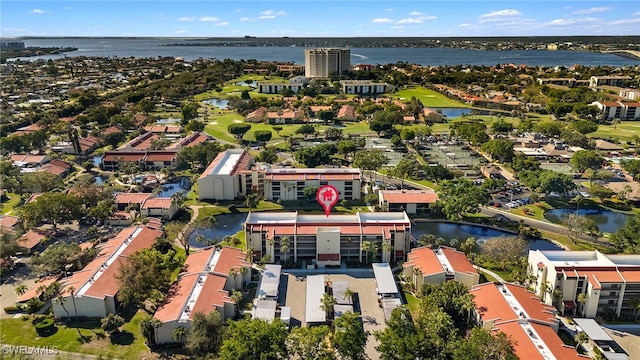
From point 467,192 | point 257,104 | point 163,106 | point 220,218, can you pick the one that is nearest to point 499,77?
point 257,104

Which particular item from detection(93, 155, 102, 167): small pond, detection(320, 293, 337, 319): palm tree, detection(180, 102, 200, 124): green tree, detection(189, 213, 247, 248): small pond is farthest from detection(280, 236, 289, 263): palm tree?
detection(180, 102, 200, 124): green tree

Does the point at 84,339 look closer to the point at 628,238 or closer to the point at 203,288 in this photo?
the point at 203,288

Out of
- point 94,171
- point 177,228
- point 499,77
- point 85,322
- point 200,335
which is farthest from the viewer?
point 499,77

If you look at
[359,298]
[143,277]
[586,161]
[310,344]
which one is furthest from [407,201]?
[143,277]

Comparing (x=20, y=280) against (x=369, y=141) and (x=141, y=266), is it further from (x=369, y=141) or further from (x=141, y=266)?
(x=369, y=141)

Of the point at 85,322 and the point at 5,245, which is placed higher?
the point at 5,245
